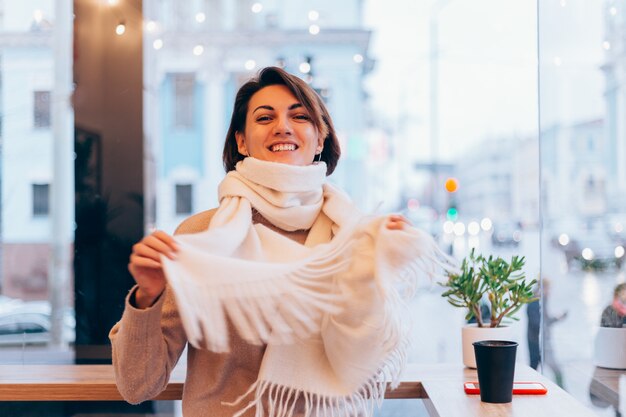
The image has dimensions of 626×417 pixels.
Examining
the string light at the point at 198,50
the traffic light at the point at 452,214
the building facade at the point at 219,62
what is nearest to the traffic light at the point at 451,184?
the traffic light at the point at 452,214

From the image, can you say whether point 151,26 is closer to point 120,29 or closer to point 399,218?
point 120,29

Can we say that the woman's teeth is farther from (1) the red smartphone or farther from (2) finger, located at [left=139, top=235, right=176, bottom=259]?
(1) the red smartphone

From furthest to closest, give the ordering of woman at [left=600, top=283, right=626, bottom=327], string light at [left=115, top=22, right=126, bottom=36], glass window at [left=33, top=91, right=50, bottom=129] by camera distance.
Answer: glass window at [left=33, top=91, right=50, bottom=129] < string light at [left=115, top=22, right=126, bottom=36] < woman at [left=600, top=283, right=626, bottom=327]

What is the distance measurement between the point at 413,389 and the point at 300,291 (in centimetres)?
84

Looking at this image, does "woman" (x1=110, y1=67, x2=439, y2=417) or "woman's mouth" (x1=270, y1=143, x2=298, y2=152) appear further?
"woman's mouth" (x1=270, y1=143, x2=298, y2=152)

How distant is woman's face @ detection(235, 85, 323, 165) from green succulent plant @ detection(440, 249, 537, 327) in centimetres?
55

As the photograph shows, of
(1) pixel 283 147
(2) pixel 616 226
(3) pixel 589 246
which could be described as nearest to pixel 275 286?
(1) pixel 283 147

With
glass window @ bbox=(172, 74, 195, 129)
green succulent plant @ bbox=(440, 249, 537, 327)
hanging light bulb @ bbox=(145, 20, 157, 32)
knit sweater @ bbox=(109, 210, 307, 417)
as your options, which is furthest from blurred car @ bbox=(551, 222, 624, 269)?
glass window @ bbox=(172, 74, 195, 129)

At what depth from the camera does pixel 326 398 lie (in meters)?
1.30

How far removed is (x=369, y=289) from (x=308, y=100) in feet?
1.60

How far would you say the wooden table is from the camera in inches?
58.6

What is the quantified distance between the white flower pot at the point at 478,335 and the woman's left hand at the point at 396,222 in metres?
0.77

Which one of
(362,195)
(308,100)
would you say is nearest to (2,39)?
(308,100)

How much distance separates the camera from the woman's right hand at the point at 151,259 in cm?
109
